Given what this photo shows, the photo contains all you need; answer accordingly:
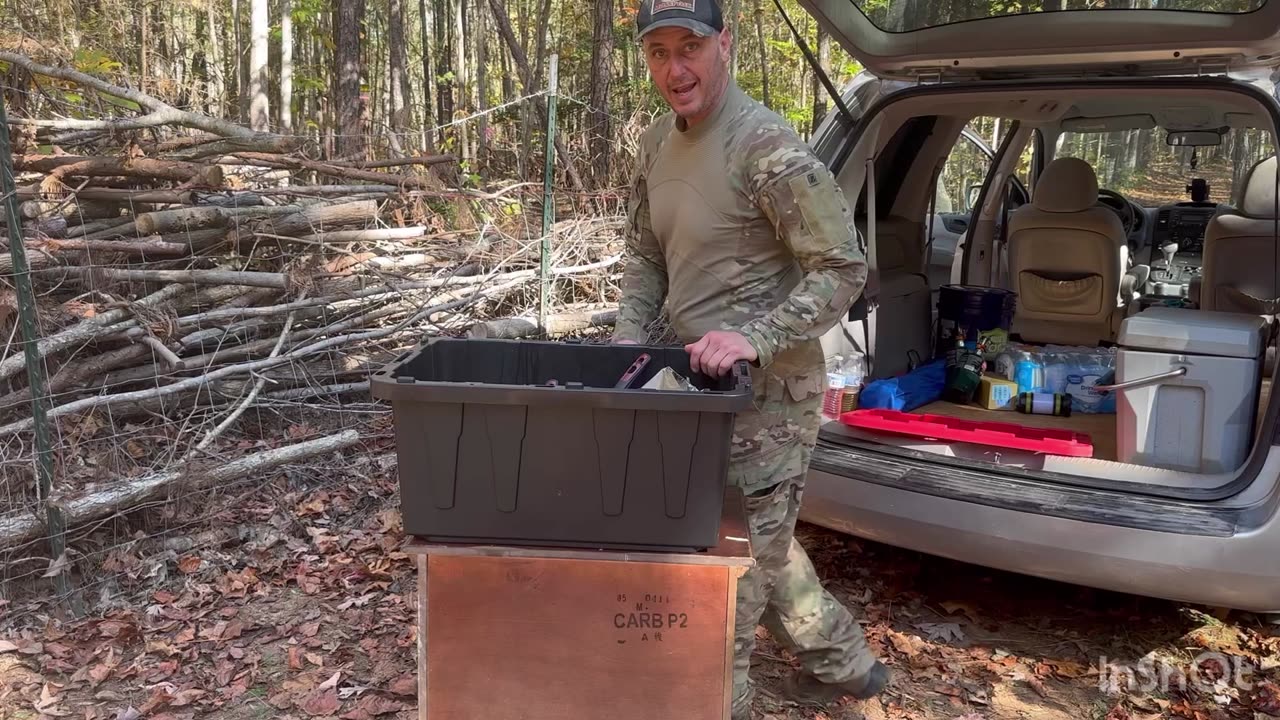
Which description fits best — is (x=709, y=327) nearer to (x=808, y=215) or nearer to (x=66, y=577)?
(x=808, y=215)

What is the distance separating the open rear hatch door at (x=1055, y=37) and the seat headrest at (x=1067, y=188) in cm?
216

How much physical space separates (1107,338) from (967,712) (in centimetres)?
325

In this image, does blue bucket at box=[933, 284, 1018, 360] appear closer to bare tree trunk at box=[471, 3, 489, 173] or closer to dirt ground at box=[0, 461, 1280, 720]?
dirt ground at box=[0, 461, 1280, 720]

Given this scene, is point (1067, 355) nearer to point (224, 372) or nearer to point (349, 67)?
point (224, 372)

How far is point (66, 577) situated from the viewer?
3686 millimetres

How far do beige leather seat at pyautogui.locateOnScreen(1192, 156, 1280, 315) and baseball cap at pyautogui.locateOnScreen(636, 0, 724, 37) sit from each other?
135 inches

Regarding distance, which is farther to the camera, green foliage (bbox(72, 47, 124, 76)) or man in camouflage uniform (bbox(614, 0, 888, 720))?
green foliage (bbox(72, 47, 124, 76))

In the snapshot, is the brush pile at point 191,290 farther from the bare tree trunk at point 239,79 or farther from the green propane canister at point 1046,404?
the bare tree trunk at point 239,79

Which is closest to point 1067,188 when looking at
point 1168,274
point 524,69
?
point 1168,274

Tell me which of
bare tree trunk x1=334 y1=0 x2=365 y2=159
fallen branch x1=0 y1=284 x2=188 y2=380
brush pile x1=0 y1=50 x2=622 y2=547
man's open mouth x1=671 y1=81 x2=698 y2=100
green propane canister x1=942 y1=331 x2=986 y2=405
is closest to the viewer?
man's open mouth x1=671 y1=81 x2=698 y2=100


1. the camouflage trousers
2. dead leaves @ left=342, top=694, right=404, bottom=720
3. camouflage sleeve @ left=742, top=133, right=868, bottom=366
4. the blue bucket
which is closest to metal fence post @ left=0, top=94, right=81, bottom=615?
dead leaves @ left=342, top=694, right=404, bottom=720

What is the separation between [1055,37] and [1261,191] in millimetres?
2280

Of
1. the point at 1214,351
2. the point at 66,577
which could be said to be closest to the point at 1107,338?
the point at 1214,351

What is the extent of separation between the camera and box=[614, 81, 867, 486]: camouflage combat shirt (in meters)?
2.35
